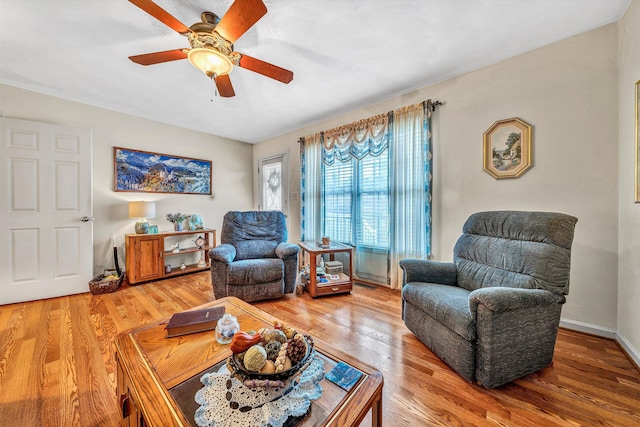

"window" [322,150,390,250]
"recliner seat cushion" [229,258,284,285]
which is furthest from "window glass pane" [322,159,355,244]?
"recliner seat cushion" [229,258,284,285]

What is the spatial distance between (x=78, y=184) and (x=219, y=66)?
2.64 metres

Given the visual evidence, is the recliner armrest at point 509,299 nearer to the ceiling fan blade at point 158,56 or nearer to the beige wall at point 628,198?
the beige wall at point 628,198

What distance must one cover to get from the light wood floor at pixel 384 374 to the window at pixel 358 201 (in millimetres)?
1081

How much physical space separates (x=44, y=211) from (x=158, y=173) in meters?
1.35

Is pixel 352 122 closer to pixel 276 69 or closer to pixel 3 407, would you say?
pixel 276 69

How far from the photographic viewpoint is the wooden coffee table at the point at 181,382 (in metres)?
0.72

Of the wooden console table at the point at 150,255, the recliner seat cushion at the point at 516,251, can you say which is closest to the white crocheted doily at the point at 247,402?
the recliner seat cushion at the point at 516,251

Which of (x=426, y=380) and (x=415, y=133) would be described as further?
(x=415, y=133)

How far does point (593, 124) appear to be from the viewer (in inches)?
72.4

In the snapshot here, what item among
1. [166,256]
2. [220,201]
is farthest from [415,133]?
[166,256]

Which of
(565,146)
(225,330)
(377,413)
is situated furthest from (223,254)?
(565,146)

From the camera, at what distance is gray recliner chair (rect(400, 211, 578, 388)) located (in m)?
1.30

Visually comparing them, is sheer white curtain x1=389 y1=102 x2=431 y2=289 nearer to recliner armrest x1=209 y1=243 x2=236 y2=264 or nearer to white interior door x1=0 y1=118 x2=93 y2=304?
recliner armrest x1=209 y1=243 x2=236 y2=264

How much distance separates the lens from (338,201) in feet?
11.5
